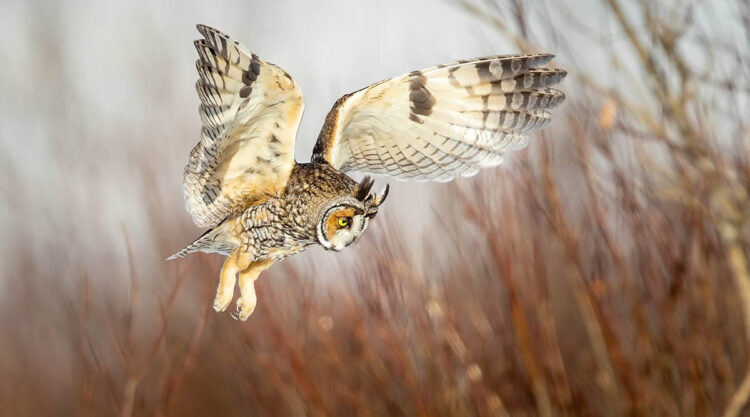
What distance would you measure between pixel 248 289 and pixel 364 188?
0.32 meters

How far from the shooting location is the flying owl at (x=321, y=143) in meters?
1.83

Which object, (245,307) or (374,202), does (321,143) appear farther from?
(245,307)

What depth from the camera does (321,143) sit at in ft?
7.31

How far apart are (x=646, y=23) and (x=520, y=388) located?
1992mm

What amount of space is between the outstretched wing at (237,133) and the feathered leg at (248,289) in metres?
A: 0.24

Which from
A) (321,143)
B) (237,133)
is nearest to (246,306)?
(237,133)

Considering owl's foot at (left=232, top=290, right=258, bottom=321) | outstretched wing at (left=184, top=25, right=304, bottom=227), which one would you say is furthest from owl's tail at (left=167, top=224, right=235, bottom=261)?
owl's foot at (left=232, top=290, right=258, bottom=321)

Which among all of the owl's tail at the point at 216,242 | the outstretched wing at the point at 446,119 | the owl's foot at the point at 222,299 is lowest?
the owl's foot at the point at 222,299

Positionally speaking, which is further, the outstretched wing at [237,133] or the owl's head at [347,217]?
the outstretched wing at [237,133]

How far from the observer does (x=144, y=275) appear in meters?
9.95

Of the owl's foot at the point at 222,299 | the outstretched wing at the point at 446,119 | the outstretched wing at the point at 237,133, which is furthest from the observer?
the outstretched wing at the point at 446,119

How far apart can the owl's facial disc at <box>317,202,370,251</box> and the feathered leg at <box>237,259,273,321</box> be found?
0.14 m

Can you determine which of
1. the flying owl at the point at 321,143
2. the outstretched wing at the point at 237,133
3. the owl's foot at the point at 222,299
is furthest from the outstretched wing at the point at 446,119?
the owl's foot at the point at 222,299

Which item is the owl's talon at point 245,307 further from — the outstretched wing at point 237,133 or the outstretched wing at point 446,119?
the outstretched wing at point 446,119
